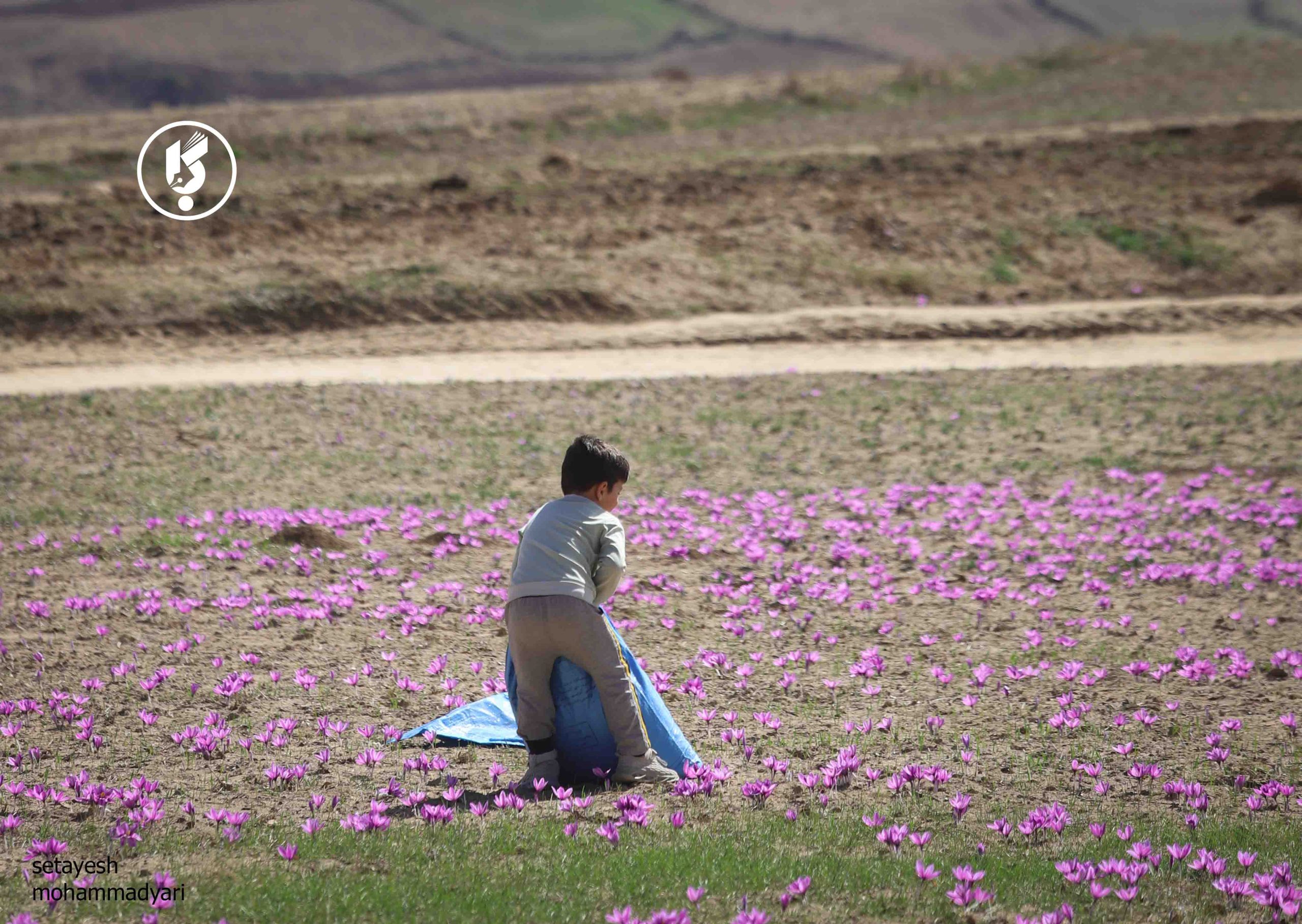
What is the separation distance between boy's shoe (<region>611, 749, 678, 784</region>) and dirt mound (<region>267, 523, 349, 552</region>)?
15.3 ft

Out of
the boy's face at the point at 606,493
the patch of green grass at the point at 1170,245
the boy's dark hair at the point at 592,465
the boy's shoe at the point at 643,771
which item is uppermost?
the patch of green grass at the point at 1170,245

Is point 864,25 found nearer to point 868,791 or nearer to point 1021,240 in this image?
point 1021,240

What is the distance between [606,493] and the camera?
5375 millimetres

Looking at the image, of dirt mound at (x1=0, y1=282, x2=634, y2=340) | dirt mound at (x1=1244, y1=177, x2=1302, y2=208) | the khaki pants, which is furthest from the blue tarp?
dirt mound at (x1=1244, y1=177, x2=1302, y2=208)

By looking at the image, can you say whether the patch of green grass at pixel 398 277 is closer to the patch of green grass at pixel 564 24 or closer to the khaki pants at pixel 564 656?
the khaki pants at pixel 564 656

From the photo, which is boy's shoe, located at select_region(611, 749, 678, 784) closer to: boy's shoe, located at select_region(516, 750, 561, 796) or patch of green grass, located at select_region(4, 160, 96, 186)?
boy's shoe, located at select_region(516, 750, 561, 796)

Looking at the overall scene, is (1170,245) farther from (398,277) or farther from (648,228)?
(398,277)

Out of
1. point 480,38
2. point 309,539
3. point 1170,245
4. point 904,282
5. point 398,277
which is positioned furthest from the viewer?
point 480,38

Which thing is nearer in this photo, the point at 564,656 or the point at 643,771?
the point at 564,656

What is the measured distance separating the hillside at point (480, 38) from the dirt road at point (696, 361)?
44.5 metres

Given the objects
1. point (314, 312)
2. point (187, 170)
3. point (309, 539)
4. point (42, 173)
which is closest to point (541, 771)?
point (309, 539)

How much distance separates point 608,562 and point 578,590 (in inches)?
6.6

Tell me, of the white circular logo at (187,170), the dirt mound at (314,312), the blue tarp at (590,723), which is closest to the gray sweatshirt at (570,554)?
the blue tarp at (590,723)

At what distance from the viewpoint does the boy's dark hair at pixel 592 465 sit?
5293 mm
